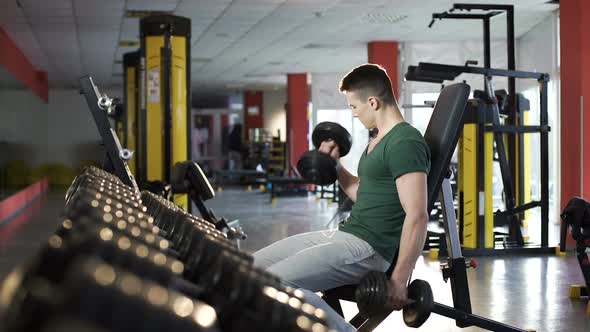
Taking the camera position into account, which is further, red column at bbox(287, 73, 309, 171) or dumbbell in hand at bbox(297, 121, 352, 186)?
red column at bbox(287, 73, 309, 171)

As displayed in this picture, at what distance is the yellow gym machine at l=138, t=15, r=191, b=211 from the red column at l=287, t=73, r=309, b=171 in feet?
32.6

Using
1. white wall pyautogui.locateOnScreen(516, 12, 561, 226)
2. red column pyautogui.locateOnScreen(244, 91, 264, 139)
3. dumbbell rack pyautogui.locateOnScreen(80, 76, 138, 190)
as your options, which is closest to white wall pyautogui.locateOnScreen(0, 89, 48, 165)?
dumbbell rack pyautogui.locateOnScreen(80, 76, 138, 190)

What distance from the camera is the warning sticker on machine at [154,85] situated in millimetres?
7000

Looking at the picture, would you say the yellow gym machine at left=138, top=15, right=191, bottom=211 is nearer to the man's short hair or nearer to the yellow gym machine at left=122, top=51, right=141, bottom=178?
the yellow gym machine at left=122, top=51, right=141, bottom=178

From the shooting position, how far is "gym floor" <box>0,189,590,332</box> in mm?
3770

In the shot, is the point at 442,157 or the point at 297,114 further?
the point at 297,114

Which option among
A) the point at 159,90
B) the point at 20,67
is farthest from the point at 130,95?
the point at 159,90

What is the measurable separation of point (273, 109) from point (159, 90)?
51.4 feet

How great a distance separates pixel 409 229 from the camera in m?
2.27

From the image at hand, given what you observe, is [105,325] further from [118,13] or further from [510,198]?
[118,13]

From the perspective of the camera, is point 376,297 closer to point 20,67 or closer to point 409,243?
point 409,243

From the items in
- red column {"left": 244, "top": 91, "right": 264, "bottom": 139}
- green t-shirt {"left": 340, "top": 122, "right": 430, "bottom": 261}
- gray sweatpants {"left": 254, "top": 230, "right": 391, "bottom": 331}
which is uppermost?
red column {"left": 244, "top": 91, "right": 264, "bottom": 139}

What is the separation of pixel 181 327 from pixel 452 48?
12040mm

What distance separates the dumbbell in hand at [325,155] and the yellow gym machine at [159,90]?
4163mm
